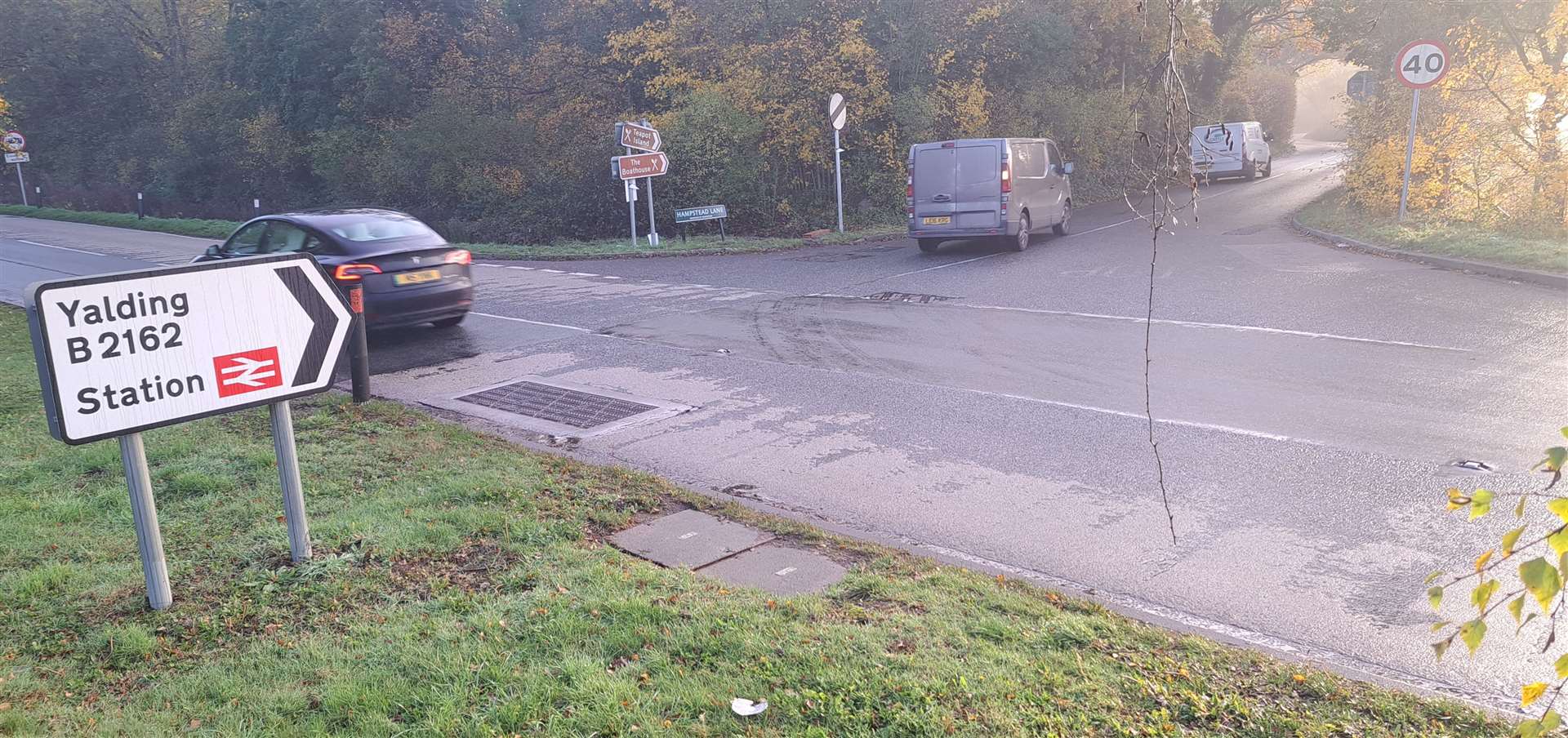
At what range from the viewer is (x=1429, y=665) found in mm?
4262

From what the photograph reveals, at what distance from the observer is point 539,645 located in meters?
4.18

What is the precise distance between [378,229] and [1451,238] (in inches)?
599

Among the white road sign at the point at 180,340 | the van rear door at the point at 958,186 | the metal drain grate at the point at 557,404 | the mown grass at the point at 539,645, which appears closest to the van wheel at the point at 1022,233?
the van rear door at the point at 958,186

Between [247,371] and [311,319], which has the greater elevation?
[311,319]

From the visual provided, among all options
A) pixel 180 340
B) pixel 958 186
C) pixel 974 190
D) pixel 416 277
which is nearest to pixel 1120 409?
pixel 180 340

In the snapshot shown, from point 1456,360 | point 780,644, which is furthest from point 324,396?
point 1456,360

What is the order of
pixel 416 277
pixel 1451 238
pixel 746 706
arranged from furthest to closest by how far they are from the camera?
1. pixel 1451 238
2. pixel 416 277
3. pixel 746 706

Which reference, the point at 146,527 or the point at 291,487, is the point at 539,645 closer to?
the point at 291,487

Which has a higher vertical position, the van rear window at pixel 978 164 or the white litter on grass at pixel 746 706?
the van rear window at pixel 978 164

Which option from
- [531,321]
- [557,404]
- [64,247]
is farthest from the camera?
[64,247]

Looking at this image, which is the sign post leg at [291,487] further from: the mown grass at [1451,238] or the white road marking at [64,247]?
the white road marking at [64,247]

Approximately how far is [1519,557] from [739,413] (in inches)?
209

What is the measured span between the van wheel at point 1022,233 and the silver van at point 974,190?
0.01 meters

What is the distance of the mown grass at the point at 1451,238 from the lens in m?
13.9
